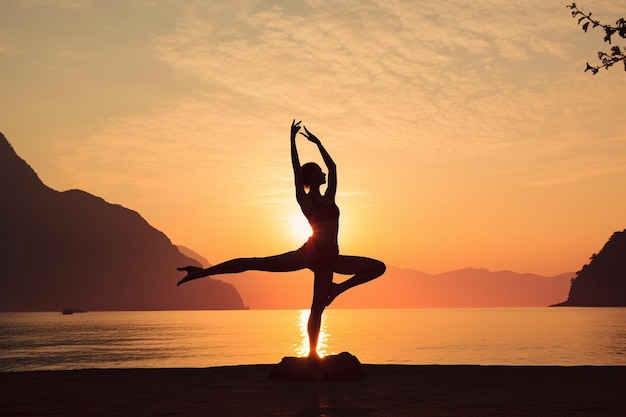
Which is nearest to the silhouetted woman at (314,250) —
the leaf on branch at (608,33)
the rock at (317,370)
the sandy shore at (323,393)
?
the rock at (317,370)

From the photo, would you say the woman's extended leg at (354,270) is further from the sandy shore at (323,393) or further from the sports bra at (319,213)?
the sandy shore at (323,393)

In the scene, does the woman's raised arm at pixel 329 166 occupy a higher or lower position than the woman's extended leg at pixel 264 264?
higher

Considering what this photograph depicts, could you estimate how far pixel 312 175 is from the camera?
14023 mm

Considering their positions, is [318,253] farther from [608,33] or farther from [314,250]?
[608,33]

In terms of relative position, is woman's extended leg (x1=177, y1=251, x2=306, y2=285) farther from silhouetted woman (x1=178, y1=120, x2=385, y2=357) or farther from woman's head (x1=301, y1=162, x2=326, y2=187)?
woman's head (x1=301, y1=162, x2=326, y2=187)

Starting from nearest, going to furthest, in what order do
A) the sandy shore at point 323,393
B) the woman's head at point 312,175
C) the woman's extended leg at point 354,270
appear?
1. the sandy shore at point 323,393
2. the woman's head at point 312,175
3. the woman's extended leg at point 354,270

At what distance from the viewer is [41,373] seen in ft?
46.2

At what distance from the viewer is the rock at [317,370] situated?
12984mm

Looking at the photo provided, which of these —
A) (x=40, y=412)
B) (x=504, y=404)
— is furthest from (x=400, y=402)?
(x=40, y=412)

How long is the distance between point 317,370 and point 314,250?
83.8 inches

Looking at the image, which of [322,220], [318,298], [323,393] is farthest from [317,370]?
[322,220]

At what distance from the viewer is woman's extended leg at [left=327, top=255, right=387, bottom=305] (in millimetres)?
14305

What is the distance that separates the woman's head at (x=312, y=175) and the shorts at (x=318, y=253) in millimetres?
1027

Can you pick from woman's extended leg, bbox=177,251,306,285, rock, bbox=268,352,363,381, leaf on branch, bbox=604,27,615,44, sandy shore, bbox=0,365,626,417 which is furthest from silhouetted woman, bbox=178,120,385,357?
leaf on branch, bbox=604,27,615,44
